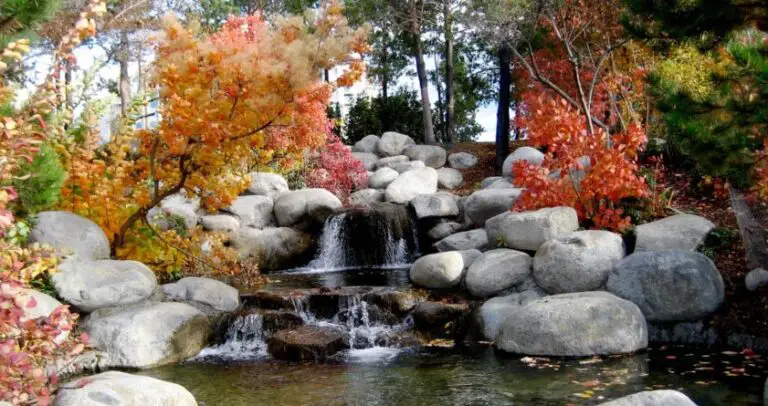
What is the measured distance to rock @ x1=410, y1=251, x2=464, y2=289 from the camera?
361 inches

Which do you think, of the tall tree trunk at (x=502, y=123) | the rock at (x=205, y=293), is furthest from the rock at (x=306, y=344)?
the tall tree trunk at (x=502, y=123)

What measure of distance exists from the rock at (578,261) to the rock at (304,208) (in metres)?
5.69

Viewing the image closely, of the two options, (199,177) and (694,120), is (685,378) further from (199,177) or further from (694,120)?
(199,177)

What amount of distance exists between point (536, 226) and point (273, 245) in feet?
18.0

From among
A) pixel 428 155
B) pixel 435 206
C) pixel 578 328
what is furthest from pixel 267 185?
pixel 578 328

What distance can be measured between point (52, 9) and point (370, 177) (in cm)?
1099

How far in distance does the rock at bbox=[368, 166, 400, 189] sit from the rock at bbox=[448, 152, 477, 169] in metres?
2.47

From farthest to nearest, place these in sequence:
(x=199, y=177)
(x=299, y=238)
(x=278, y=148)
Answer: (x=278, y=148) → (x=299, y=238) → (x=199, y=177)

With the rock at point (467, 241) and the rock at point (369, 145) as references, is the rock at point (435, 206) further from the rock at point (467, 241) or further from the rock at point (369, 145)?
the rock at point (369, 145)

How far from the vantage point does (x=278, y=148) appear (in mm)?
15164

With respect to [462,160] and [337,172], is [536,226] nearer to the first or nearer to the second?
[337,172]

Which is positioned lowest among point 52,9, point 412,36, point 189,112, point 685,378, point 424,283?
point 685,378

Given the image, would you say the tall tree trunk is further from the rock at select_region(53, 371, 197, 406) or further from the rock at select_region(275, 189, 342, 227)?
the rock at select_region(53, 371, 197, 406)

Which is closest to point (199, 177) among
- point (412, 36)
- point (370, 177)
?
point (370, 177)
